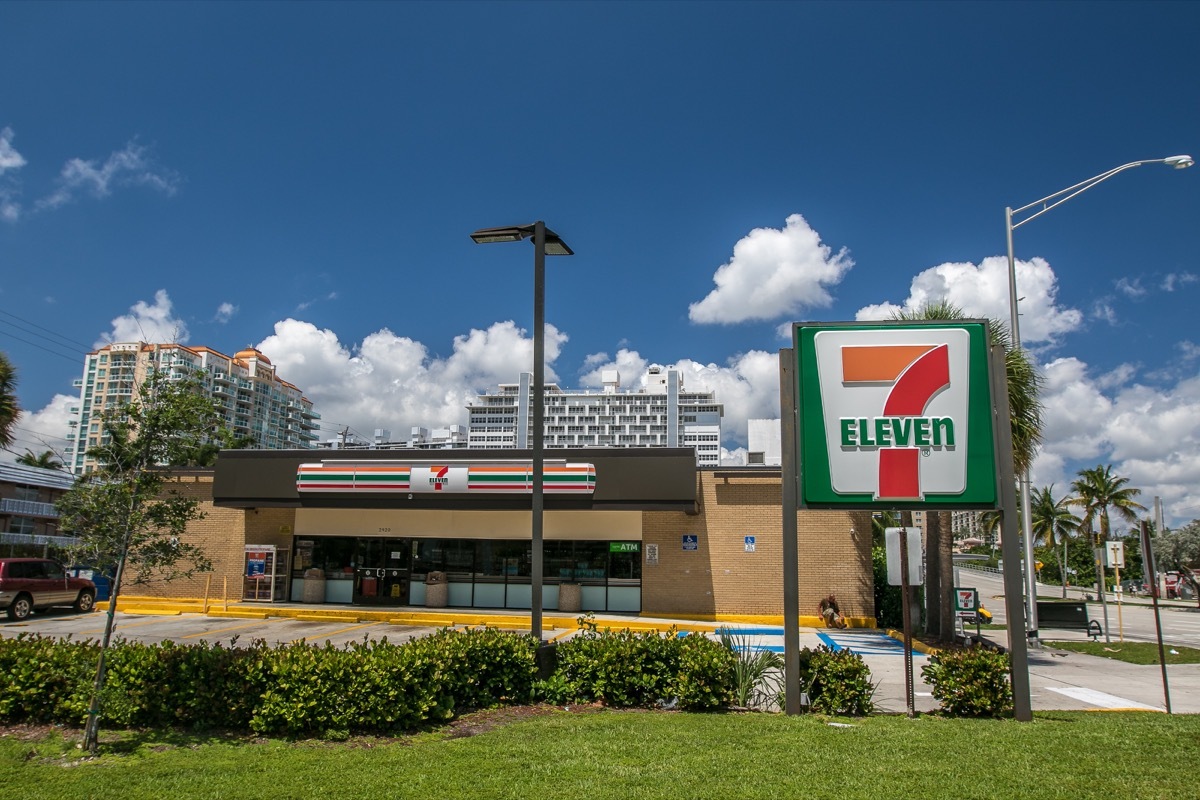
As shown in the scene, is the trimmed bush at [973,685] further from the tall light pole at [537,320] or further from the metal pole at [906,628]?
the tall light pole at [537,320]

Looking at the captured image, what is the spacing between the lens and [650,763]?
7.09 m

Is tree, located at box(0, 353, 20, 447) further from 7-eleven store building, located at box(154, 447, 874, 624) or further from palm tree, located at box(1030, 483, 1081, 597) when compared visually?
palm tree, located at box(1030, 483, 1081, 597)

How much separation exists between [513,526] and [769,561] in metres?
7.46

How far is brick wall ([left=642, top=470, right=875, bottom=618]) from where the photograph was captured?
22.3 meters

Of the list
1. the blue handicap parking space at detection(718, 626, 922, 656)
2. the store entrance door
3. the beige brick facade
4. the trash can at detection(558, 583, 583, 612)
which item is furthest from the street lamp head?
the store entrance door

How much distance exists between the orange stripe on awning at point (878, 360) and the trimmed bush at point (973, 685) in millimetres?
3554

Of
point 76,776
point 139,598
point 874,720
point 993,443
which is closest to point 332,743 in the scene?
point 76,776

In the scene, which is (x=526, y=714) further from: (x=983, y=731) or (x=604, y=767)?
(x=983, y=731)

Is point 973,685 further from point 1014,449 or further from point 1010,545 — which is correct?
point 1014,449

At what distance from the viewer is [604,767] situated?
696 centimetres

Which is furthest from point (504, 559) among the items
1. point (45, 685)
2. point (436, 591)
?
point (45, 685)

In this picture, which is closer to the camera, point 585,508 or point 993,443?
point 993,443

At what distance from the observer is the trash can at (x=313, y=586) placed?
2506cm

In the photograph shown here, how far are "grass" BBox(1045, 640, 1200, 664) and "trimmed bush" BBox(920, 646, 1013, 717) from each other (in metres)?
10.1
